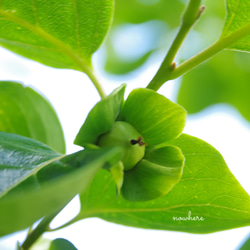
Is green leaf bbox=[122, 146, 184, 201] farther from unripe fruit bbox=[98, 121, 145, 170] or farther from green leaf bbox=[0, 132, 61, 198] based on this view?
green leaf bbox=[0, 132, 61, 198]

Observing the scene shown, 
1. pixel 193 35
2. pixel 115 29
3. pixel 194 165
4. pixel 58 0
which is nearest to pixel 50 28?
pixel 58 0

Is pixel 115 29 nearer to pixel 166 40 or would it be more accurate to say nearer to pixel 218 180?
pixel 166 40

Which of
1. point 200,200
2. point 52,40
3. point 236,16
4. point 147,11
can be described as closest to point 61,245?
point 200,200

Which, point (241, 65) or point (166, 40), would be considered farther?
point (166, 40)

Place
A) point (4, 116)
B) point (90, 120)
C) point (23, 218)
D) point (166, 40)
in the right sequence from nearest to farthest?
point (23, 218) < point (90, 120) < point (4, 116) < point (166, 40)

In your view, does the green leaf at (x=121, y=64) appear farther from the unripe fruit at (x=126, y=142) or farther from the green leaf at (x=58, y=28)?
the unripe fruit at (x=126, y=142)

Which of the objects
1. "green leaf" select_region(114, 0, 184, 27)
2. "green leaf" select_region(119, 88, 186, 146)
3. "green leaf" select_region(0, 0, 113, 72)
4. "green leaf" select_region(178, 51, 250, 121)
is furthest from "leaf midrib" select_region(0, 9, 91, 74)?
"green leaf" select_region(114, 0, 184, 27)

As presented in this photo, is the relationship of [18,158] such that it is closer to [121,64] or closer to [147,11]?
[121,64]
